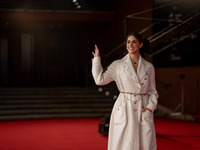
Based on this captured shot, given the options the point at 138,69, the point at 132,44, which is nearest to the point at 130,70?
the point at 138,69

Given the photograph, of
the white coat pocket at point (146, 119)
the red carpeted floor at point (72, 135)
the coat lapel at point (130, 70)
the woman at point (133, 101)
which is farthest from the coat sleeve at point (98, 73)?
the red carpeted floor at point (72, 135)

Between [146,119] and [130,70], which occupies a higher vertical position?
[130,70]

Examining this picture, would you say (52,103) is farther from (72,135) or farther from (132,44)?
(132,44)

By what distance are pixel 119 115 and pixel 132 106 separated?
0.14 meters

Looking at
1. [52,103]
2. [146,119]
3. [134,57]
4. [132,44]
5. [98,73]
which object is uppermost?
[132,44]

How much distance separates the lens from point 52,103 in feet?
29.7

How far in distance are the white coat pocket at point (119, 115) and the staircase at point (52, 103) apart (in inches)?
223

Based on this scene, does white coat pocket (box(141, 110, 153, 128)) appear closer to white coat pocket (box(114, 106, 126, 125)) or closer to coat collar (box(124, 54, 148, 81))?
white coat pocket (box(114, 106, 126, 125))

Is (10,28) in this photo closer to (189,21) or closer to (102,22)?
(102,22)

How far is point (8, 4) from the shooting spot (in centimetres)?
1183

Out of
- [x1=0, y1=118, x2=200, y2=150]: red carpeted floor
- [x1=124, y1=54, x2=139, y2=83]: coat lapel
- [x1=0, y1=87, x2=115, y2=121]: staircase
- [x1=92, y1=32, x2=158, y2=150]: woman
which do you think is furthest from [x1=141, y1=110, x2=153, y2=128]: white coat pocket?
[x1=0, y1=87, x2=115, y2=121]: staircase

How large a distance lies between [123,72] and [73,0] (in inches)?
368

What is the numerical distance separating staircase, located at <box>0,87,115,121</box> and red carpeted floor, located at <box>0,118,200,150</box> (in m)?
0.78

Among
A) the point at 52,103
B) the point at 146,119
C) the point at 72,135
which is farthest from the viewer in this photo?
the point at 52,103
